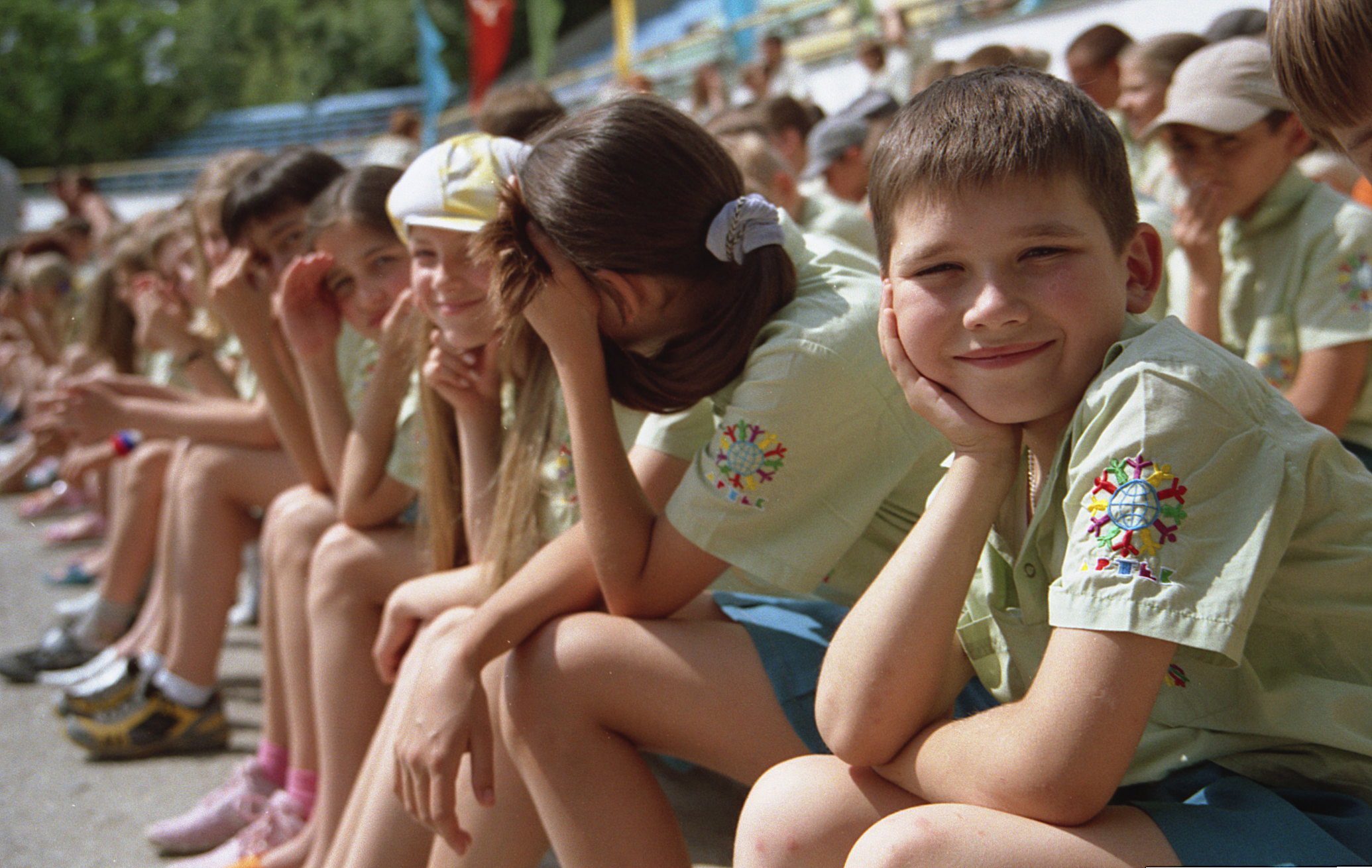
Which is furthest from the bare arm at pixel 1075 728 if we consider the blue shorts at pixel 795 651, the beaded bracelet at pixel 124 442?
the beaded bracelet at pixel 124 442

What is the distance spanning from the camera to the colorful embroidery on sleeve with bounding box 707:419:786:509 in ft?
5.91

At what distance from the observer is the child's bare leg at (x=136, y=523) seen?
4281 mm

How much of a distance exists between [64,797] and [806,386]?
8.09 feet

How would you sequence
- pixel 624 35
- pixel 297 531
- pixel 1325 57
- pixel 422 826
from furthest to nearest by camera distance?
pixel 624 35 < pixel 297 531 < pixel 422 826 < pixel 1325 57

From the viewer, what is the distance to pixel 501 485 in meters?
2.30

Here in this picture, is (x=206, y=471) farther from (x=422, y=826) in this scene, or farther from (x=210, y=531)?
(x=422, y=826)

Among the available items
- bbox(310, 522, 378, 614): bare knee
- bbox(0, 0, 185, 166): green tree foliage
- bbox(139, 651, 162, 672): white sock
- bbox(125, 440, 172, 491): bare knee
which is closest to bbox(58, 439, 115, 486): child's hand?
bbox(125, 440, 172, 491): bare knee

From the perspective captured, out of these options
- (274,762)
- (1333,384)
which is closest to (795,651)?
(1333,384)

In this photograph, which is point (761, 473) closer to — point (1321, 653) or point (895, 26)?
point (1321, 653)

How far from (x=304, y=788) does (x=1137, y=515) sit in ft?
7.10

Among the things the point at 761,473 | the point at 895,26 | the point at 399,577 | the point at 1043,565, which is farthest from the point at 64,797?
the point at 895,26

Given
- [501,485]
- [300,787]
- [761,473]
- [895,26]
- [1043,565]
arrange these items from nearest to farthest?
[1043,565] < [761,473] < [501,485] < [300,787] < [895,26]

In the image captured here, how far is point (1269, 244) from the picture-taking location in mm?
2693

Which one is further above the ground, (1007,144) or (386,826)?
(1007,144)
